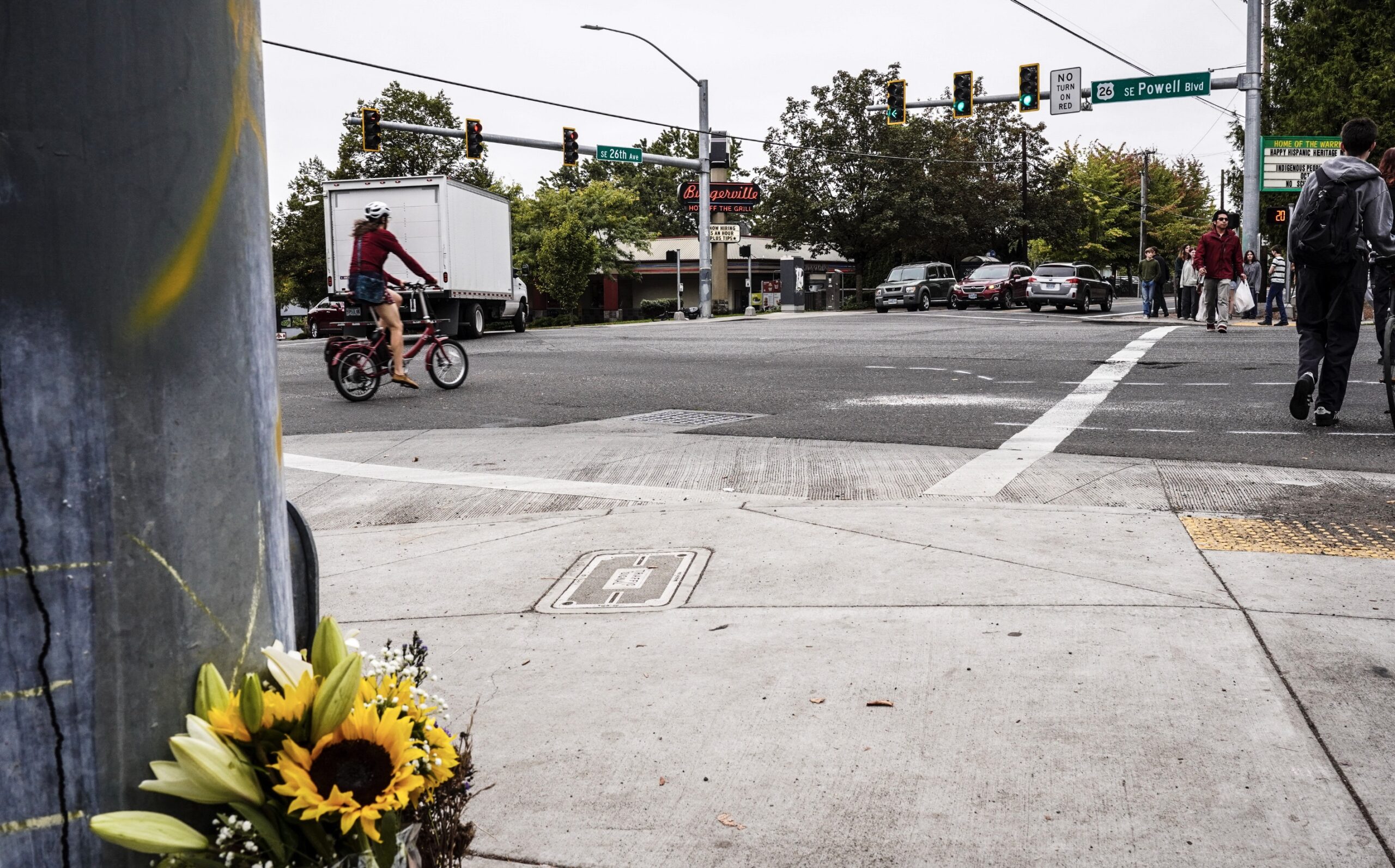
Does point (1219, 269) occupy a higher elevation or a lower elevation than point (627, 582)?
higher

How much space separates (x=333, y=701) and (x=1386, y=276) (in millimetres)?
8514

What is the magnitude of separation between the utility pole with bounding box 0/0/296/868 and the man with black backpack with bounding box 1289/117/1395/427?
7.98 m

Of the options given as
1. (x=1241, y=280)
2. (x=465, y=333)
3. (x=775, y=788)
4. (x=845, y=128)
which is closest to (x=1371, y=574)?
(x=775, y=788)

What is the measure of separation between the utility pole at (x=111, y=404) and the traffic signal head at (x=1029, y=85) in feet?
109

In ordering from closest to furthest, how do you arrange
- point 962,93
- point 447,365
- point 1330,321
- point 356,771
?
point 356,771 → point 1330,321 → point 447,365 → point 962,93

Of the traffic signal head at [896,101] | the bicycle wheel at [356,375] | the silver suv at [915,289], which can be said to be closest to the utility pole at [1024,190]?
the silver suv at [915,289]

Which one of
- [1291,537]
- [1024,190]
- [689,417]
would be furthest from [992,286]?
[1291,537]

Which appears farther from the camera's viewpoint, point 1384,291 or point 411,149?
point 411,149

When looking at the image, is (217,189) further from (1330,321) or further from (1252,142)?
(1252,142)

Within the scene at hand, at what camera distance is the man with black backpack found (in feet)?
26.8

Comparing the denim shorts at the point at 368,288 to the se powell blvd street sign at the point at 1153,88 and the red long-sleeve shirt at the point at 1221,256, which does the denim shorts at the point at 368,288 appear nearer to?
the red long-sleeve shirt at the point at 1221,256

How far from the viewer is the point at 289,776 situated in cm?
174

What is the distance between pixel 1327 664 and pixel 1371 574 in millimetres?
→ 1268

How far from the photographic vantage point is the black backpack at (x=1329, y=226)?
8.20m
